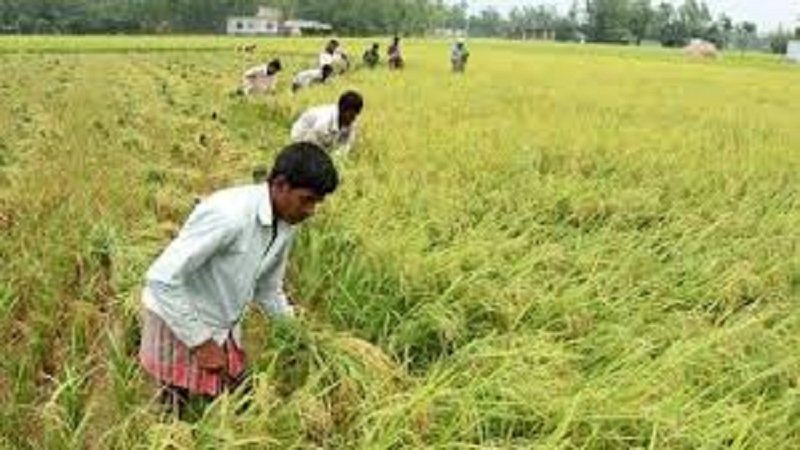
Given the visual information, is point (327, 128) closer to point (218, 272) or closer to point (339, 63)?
point (218, 272)

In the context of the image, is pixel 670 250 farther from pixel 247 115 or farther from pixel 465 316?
pixel 247 115

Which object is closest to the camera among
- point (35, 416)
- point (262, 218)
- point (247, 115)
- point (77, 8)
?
point (262, 218)

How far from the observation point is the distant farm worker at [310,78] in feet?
45.3

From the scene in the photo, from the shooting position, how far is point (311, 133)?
675 cm

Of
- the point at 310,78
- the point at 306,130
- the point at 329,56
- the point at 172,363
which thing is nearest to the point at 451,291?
the point at 172,363

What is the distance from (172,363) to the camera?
10.5 feet

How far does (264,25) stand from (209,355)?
2721 inches

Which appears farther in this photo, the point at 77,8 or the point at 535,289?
the point at 77,8

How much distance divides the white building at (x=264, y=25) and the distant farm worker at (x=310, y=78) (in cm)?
4930

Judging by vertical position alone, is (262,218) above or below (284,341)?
above

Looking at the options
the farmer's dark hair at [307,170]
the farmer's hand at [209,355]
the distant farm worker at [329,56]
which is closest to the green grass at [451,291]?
the farmer's hand at [209,355]

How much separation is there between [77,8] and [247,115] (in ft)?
165

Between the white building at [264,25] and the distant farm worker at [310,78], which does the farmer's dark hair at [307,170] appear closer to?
the distant farm worker at [310,78]

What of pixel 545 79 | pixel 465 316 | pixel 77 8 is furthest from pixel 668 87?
pixel 77 8
